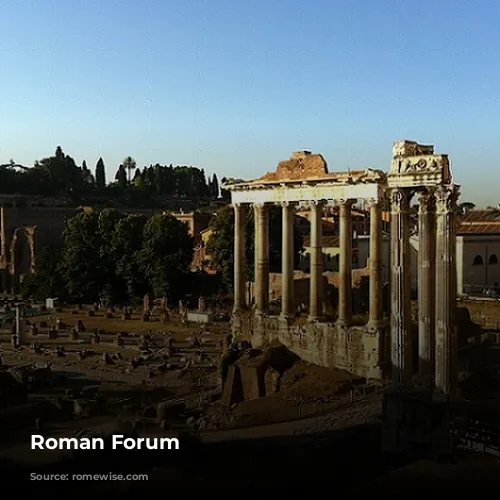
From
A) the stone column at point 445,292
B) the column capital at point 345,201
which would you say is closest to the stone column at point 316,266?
the column capital at point 345,201

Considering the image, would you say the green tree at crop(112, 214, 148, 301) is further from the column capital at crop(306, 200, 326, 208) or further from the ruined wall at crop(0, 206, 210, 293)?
the column capital at crop(306, 200, 326, 208)

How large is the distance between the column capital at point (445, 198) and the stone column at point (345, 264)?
911cm

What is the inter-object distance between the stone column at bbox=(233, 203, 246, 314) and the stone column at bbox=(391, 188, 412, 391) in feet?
44.6

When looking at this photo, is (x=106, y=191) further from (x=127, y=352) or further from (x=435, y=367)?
(x=435, y=367)

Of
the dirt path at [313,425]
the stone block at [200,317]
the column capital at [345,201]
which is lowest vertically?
the dirt path at [313,425]

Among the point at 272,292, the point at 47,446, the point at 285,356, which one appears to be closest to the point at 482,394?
the point at 285,356

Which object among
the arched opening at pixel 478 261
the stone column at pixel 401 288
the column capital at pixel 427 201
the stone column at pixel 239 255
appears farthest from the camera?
the arched opening at pixel 478 261

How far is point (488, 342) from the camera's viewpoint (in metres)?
28.6

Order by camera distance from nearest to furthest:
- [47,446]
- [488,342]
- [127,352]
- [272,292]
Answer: [47,446], [488,342], [127,352], [272,292]

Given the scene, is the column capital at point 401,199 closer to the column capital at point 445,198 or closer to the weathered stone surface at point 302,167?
the column capital at point 445,198

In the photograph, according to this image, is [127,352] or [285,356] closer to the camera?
[285,356]

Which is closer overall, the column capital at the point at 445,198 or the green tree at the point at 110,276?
the column capital at the point at 445,198

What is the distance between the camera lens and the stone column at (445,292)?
629 inches

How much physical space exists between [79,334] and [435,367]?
28.1m
